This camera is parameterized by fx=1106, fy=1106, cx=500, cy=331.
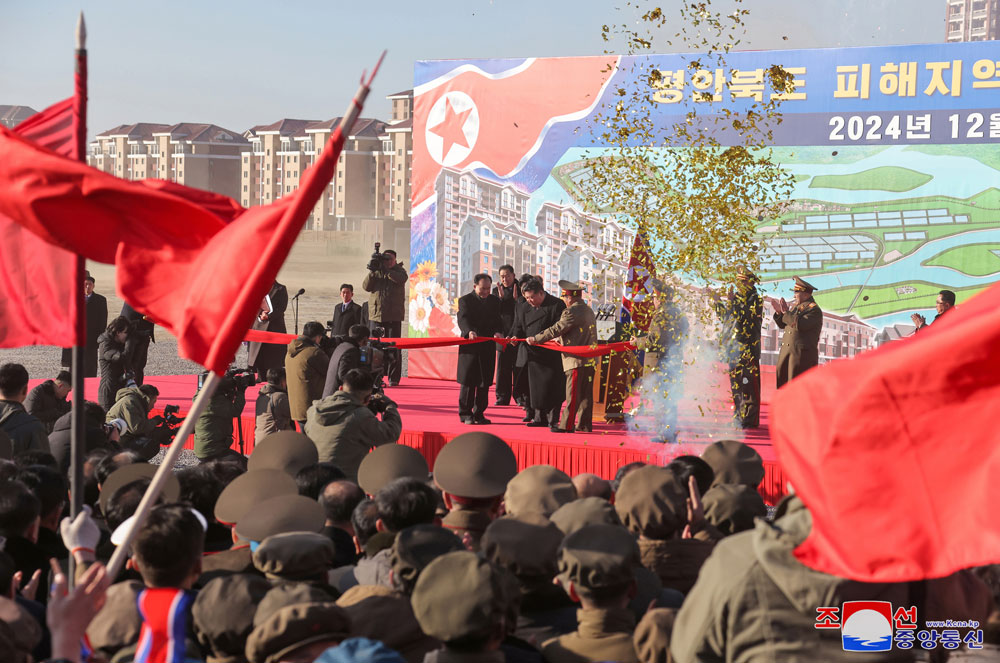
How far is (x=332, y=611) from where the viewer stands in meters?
2.58

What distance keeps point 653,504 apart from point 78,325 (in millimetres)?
1894

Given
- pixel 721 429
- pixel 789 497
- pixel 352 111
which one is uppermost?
pixel 352 111

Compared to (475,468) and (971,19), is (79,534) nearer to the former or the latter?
(475,468)

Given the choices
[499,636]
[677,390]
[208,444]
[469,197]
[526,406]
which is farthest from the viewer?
[469,197]

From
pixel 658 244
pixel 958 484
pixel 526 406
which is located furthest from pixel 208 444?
pixel 658 244

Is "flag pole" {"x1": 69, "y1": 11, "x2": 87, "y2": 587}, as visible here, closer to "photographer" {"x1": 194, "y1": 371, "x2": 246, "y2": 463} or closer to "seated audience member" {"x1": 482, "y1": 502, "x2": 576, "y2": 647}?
"seated audience member" {"x1": 482, "y1": 502, "x2": 576, "y2": 647}

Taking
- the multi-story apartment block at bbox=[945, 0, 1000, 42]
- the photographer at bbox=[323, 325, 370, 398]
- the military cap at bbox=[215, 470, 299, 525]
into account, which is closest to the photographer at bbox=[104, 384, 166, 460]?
the photographer at bbox=[323, 325, 370, 398]

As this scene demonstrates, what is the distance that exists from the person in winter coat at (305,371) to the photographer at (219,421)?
112 cm

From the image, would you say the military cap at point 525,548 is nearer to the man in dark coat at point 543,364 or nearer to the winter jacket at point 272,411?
the winter jacket at point 272,411

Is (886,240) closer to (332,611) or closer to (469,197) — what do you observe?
(469,197)

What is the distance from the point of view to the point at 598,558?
9.61 ft

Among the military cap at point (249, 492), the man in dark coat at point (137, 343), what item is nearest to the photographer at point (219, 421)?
the military cap at point (249, 492)

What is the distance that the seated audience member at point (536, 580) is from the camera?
322cm

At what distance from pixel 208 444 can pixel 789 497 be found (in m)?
5.52
